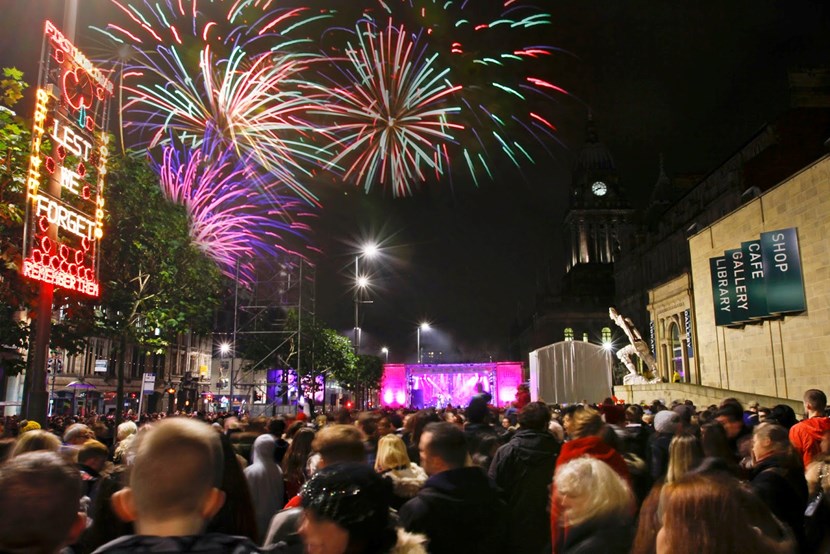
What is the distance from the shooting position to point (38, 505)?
8.28ft

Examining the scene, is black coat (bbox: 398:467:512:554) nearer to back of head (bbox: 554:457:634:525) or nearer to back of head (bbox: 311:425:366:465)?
back of head (bbox: 311:425:366:465)

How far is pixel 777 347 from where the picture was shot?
87.1 ft

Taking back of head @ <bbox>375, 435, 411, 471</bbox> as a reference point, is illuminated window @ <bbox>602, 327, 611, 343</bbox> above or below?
above

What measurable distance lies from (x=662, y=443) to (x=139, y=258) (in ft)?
61.8

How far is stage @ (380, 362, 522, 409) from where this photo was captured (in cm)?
5162

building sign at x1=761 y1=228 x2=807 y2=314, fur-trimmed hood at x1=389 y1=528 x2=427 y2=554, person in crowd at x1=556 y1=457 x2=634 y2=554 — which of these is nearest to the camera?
fur-trimmed hood at x1=389 y1=528 x2=427 y2=554

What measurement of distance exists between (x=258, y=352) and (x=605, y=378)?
1380 inches

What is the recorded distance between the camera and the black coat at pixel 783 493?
15.8 ft

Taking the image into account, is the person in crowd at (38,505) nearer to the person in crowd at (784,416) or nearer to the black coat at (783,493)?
the black coat at (783,493)

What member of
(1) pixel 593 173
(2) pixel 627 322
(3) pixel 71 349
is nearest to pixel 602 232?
(1) pixel 593 173

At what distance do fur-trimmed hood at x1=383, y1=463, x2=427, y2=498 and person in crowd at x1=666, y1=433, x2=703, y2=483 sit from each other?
1911 millimetres

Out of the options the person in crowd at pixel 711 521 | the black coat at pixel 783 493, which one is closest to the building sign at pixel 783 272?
the black coat at pixel 783 493

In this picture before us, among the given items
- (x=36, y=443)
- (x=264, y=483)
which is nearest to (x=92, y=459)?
(x=36, y=443)

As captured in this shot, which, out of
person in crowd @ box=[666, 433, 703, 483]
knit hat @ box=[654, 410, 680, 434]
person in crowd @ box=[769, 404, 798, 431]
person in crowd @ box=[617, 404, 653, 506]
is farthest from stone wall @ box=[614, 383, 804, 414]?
person in crowd @ box=[666, 433, 703, 483]
